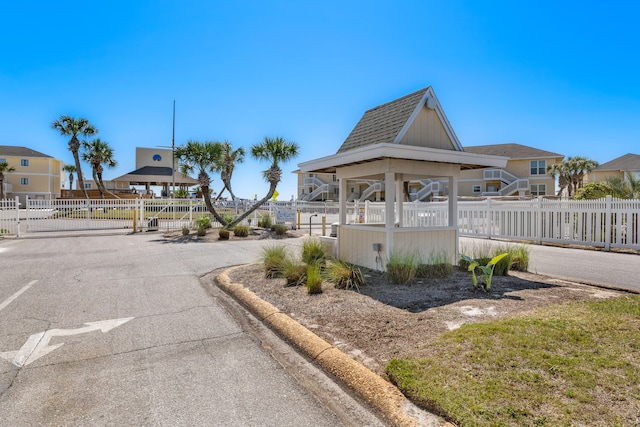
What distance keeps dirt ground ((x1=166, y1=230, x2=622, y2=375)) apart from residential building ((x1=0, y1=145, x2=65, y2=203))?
2544 inches

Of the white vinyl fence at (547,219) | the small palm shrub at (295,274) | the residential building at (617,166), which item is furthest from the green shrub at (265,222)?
the residential building at (617,166)

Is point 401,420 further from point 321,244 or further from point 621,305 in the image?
point 321,244

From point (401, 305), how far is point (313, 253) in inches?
140

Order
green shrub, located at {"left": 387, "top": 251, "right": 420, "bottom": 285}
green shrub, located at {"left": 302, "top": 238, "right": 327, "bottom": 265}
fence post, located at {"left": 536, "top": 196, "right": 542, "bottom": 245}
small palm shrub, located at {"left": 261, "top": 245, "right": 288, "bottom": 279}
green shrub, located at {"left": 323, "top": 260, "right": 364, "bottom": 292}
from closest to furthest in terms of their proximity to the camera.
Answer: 1. green shrub, located at {"left": 323, "top": 260, "right": 364, "bottom": 292}
2. green shrub, located at {"left": 387, "top": 251, "right": 420, "bottom": 285}
3. small palm shrub, located at {"left": 261, "top": 245, "right": 288, "bottom": 279}
4. green shrub, located at {"left": 302, "top": 238, "right": 327, "bottom": 265}
5. fence post, located at {"left": 536, "top": 196, "right": 542, "bottom": 245}

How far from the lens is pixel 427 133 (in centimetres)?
845

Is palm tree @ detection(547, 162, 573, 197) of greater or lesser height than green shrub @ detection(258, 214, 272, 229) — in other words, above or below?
above

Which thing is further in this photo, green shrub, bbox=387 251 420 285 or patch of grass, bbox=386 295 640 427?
green shrub, bbox=387 251 420 285

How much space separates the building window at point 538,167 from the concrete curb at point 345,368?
47979 millimetres

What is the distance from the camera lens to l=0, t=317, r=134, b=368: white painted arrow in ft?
13.1

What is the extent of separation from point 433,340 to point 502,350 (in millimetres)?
673

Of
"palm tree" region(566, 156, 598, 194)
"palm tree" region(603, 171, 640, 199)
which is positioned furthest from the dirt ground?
"palm tree" region(566, 156, 598, 194)

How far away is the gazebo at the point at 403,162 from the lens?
25.8 feet

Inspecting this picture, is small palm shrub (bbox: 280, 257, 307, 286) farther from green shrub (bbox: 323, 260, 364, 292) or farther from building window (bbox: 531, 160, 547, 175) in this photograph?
building window (bbox: 531, 160, 547, 175)

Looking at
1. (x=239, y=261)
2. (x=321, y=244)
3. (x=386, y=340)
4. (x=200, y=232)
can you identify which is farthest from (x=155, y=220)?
(x=386, y=340)
